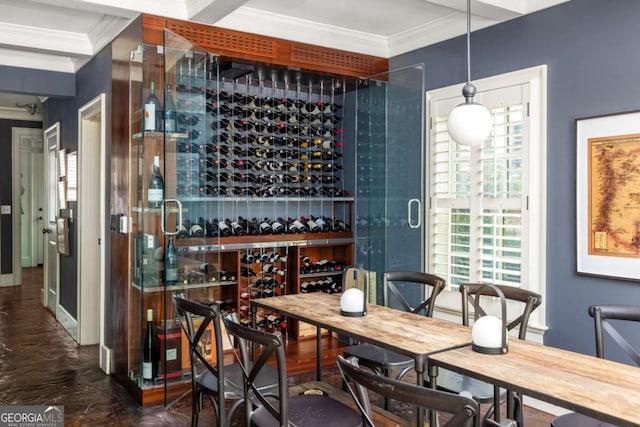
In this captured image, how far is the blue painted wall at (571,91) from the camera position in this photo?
2.98 m

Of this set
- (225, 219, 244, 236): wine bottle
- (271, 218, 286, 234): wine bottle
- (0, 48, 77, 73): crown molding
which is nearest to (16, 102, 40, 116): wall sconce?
(0, 48, 77, 73): crown molding

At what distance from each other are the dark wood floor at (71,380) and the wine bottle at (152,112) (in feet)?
5.88

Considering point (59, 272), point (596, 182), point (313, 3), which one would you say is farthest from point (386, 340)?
point (59, 272)

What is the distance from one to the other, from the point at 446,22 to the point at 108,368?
370 centimetres

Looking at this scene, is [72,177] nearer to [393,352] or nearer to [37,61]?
[37,61]

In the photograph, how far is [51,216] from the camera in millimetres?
6594

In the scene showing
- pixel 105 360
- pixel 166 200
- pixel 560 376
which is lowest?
pixel 105 360

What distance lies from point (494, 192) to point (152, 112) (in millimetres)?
2327

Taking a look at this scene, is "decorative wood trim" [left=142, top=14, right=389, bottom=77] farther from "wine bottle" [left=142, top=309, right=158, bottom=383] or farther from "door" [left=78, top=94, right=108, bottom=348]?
"wine bottle" [left=142, top=309, right=158, bottom=383]

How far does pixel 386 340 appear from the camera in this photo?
2.30 meters

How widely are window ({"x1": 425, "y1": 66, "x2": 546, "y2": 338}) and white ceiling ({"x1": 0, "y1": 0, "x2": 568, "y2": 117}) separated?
0.50 metres

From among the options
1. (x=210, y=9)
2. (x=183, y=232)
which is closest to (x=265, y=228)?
(x=183, y=232)

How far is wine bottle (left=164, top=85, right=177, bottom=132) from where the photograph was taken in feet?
10.8

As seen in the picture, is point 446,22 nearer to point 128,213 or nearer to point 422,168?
point 422,168
